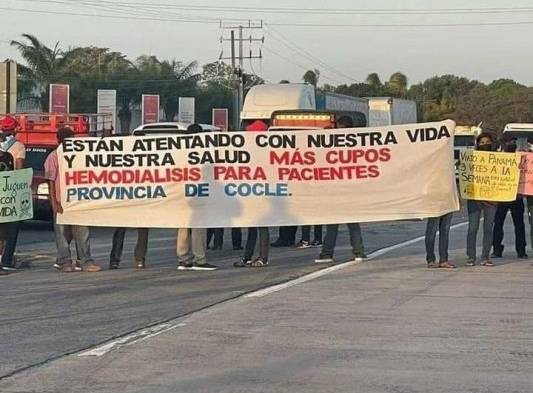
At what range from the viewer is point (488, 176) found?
1619cm

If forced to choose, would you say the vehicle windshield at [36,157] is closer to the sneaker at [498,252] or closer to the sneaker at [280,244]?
the sneaker at [280,244]

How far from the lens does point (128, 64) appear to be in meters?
77.2

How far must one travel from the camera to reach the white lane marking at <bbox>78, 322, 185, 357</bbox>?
935 centimetres

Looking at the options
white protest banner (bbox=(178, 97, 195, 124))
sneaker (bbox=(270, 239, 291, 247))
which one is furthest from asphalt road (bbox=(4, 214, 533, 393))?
white protest banner (bbox=(178, 97, 195, 124))

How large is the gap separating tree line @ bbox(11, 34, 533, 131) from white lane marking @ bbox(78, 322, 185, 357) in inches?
2013

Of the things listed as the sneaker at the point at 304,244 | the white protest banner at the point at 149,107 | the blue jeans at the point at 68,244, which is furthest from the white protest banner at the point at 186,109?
the blue jeans at the point at 68,244

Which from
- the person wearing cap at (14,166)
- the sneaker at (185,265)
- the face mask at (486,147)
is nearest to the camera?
the person wearing cap at (14,166)

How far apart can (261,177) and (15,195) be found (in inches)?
138

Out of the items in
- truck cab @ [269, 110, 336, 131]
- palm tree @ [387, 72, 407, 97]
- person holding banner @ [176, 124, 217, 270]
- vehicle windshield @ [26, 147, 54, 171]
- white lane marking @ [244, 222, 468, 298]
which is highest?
palm tree @ [387, 72, 407, 97]

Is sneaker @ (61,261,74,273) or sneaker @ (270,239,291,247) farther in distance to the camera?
sneaker @ (270,239,291,247)

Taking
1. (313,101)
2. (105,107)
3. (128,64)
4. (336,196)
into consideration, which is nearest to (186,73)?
(128,64)

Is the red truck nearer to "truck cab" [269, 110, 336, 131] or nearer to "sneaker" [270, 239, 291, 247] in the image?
"truck cab" [269, 110, 336, 131]

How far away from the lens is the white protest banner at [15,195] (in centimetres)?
1533

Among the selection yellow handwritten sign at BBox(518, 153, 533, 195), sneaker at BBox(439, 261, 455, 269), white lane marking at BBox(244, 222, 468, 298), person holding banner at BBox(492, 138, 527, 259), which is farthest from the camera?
person holding banner at BBox(492, 138, 527, 259)
